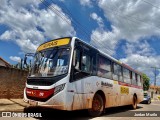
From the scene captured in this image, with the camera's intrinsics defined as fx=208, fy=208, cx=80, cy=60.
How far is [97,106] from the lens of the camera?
9625 millimetres

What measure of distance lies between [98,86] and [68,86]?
248 centimetres

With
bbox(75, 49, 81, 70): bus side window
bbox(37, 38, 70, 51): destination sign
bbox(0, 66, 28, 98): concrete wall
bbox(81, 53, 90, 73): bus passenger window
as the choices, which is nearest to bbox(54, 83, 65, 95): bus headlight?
bbox(75, 49, 81, 70): bus side window

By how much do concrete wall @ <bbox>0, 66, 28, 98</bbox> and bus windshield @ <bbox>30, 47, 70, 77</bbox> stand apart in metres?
4.22

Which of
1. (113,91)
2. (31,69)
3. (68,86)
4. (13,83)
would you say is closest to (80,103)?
(68,86)

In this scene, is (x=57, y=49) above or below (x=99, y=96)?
above

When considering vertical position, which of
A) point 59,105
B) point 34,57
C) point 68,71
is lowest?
point 59,105

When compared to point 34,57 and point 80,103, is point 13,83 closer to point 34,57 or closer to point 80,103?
point 34,57

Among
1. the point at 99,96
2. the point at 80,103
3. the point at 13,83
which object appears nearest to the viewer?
the point at 80,103

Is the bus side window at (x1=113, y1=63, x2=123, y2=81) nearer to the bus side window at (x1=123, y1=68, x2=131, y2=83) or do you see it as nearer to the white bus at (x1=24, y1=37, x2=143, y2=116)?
the white bus at (x1=24, y1=37, x2=143, y2=116)

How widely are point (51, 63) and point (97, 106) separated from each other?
10.5 ft

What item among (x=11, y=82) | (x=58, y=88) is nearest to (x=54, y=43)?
(x=58, y=88)

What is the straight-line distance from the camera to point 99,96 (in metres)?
9.77

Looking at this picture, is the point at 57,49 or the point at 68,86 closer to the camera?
the point at 68,86

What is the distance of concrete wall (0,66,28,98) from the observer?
12250 mm
